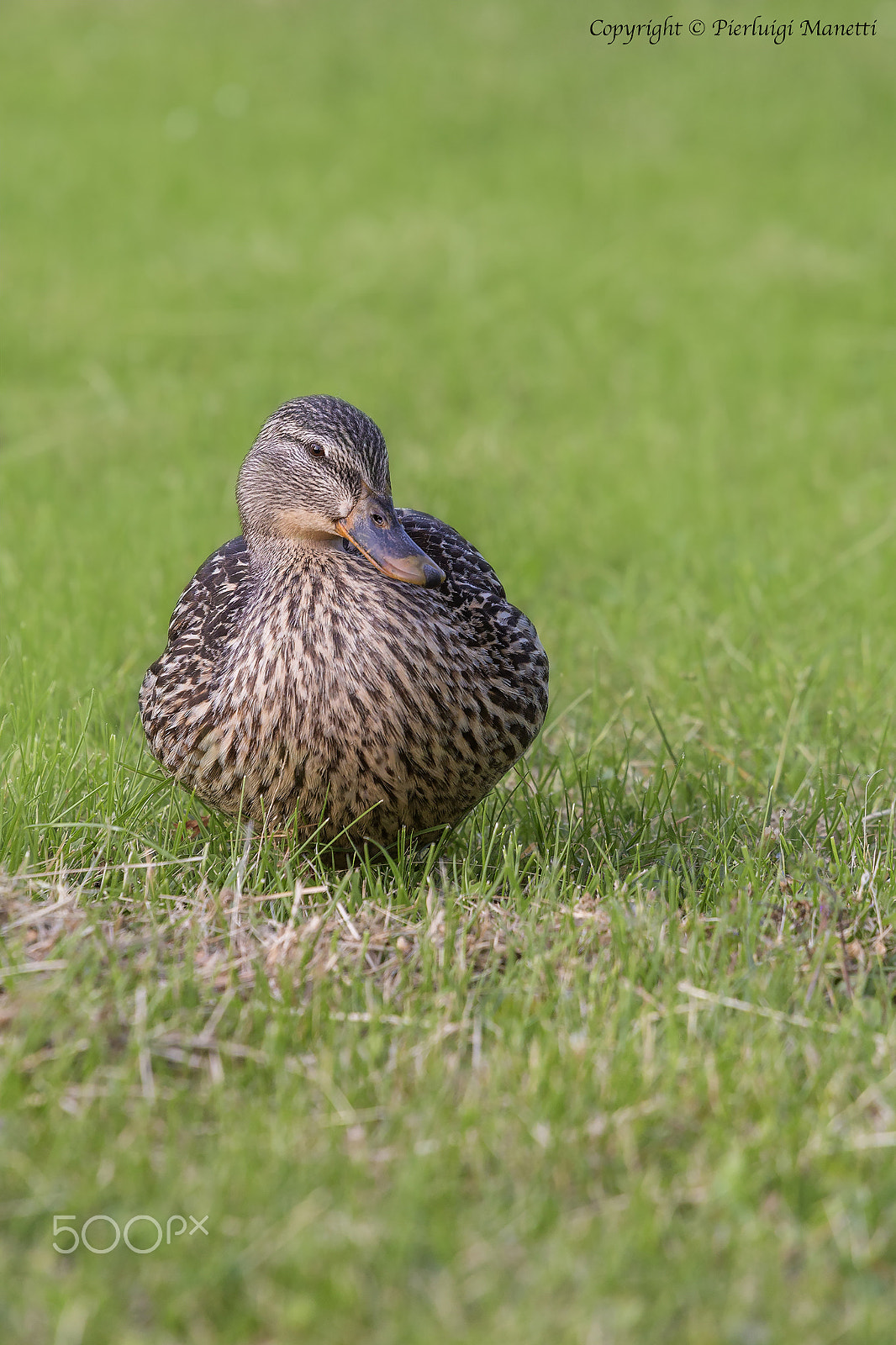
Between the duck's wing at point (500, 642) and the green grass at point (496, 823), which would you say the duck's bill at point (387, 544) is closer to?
the duck's wing at point (500, 642)

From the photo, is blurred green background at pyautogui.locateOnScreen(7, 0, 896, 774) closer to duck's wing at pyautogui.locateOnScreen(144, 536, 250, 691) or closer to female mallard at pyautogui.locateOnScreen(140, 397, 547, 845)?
duck's wing at pyautogui.locateOnScreen(144, 536, 250, 691)

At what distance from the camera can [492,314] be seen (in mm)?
10000

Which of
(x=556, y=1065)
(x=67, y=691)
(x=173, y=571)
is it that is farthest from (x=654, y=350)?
(x=556, y=1065)

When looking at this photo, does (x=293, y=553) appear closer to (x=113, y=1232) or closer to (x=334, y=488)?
(x=334, y=488)

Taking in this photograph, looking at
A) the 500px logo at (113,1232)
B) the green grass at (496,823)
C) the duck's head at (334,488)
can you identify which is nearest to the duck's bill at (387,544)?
the duck's head at (334,488)

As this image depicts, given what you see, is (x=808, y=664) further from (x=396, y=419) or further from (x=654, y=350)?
(x=654, y=350)

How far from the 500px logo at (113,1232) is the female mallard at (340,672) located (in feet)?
4.45

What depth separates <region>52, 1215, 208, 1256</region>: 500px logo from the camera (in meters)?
2.49

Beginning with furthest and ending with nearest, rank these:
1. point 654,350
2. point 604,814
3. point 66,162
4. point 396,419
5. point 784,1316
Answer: point 66,162, point 654,350, point 396,419, point 604,814, point 784,1316

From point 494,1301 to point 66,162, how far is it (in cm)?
1192

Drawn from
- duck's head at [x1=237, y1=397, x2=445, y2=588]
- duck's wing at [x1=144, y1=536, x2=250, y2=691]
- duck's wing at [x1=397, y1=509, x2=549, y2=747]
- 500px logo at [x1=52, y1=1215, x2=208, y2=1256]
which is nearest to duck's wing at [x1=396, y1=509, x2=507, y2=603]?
duck's wing at [x1=397, y1=509, x2=549, y2=747]

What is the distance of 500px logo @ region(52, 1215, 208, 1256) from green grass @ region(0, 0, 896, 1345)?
20 mm

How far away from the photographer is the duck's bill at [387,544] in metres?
3.74

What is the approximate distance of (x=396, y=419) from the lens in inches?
327
